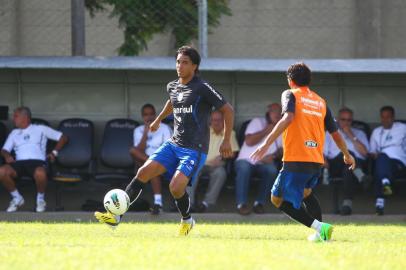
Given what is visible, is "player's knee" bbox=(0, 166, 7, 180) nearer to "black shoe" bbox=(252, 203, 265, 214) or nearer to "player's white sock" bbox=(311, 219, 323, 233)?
"black shoe" bbox=(252, 203, 265, 214)

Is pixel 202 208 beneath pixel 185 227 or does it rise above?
beneath

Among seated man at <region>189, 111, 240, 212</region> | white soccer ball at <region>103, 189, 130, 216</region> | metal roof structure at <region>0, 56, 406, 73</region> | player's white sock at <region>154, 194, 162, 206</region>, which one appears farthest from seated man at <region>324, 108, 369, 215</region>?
white soccer ball at <region>103, 189, 130, 216</region>

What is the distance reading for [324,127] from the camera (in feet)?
31.7

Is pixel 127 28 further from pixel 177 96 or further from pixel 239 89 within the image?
pixel 177 96

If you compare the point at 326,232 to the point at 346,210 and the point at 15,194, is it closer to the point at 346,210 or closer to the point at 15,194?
the point at 346,210

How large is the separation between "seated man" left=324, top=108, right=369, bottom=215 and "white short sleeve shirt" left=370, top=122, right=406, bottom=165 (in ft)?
0.59

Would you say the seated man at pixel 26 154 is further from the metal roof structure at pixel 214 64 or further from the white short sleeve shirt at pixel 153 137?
the white short sleeve shirt at pixel 153 137

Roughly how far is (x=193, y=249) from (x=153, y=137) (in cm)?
736

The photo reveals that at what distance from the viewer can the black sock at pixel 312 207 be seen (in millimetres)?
9852

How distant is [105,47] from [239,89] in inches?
102

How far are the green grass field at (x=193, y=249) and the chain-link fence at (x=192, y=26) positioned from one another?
5266mm

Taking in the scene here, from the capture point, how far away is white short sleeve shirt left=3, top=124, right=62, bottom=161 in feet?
49.5

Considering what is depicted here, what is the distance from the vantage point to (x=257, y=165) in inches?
584

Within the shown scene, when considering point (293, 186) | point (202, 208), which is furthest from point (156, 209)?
point (293, 186)
